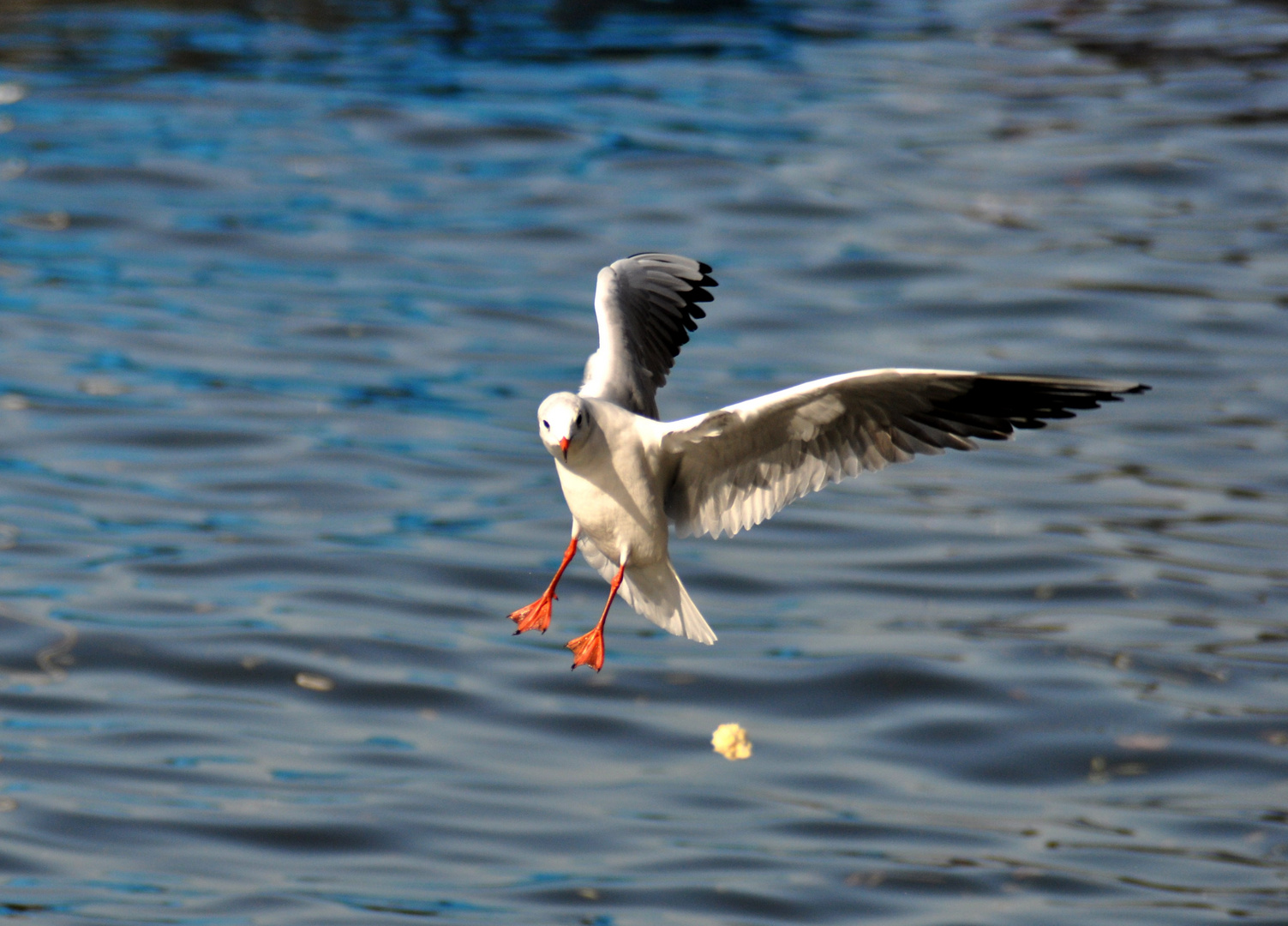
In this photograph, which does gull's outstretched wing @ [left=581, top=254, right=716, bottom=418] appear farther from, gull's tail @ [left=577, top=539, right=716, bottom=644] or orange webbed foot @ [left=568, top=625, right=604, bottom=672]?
orange webbed foot @ [left=568, top=625, right=604, bottom=672]

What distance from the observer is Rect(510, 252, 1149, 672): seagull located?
7.07 metres

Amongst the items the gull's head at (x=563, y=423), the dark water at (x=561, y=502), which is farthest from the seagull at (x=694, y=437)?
the dark water at (x=561, y=502)

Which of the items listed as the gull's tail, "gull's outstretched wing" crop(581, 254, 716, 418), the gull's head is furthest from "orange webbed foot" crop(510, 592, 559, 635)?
the gull's head

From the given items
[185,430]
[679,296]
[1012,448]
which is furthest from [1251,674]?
[185,430]

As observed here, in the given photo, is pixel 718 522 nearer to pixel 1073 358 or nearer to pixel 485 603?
pixel 485 603

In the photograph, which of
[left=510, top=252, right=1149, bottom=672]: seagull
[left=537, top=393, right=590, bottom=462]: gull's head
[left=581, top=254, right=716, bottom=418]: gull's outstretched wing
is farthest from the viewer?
[left=581, top=254, right=716, bottom=418]: gull's outstretched wing

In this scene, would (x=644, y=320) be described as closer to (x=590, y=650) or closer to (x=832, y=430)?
(x=832, y=430)

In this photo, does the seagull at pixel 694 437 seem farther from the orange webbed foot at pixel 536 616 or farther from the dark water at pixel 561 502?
the dark water at pixel 561 502

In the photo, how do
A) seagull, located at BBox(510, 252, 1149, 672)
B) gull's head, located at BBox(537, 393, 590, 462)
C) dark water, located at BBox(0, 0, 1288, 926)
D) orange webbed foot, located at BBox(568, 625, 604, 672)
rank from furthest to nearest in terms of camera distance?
dark water, located at BBox(0, 0, 1288, 926) < orange webbed foot, located at BBox(568, 625, 604, 672) < seagull, located at BBox(510, 252, 1149, 672) < gull's head, located at BBox(537, 393, 590, 462)

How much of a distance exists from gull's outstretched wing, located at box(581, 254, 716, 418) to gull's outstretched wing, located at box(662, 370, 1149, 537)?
0.48 metres

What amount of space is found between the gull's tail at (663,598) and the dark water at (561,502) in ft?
20.7

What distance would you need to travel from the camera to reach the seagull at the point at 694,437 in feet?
23.2

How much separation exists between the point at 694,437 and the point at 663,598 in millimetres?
844

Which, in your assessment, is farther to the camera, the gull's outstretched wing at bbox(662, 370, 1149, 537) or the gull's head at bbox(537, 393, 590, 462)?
the gull's outstretched wing at bbox(662, 370, 1149, 537)
